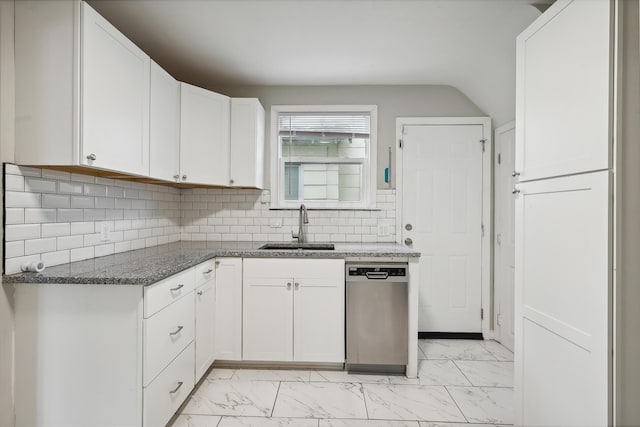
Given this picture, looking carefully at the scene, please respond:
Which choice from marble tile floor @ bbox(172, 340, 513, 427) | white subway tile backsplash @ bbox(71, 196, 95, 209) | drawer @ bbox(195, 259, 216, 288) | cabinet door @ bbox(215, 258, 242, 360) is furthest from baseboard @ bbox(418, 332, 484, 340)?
white subway tile backsplash @ bbox(71, 196, 95, 209)

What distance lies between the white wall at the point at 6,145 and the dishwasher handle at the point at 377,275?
80.7 inches

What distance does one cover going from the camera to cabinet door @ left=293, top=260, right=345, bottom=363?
2.59 metres

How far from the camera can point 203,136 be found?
9.19 ft

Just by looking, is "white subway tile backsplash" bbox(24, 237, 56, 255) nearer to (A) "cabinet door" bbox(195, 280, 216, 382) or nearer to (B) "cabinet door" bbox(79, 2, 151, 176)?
(B) "cabinet door" bbox(79, 2, 151, 176)

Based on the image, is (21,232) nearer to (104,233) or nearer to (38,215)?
(38,215)

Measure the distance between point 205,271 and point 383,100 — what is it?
2.27 m

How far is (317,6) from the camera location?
2051 millimetres

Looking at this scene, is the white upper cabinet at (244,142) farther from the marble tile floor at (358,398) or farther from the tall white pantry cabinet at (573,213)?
the tall white pantry cabinet at (573,213)

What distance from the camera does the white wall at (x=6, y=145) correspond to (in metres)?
1.56

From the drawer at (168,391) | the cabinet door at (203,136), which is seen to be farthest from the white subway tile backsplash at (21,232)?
the cabinet door at (203,136)

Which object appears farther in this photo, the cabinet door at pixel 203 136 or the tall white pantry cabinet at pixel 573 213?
the cabinet door at pixel 203 136

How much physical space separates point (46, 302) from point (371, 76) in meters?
2.83
